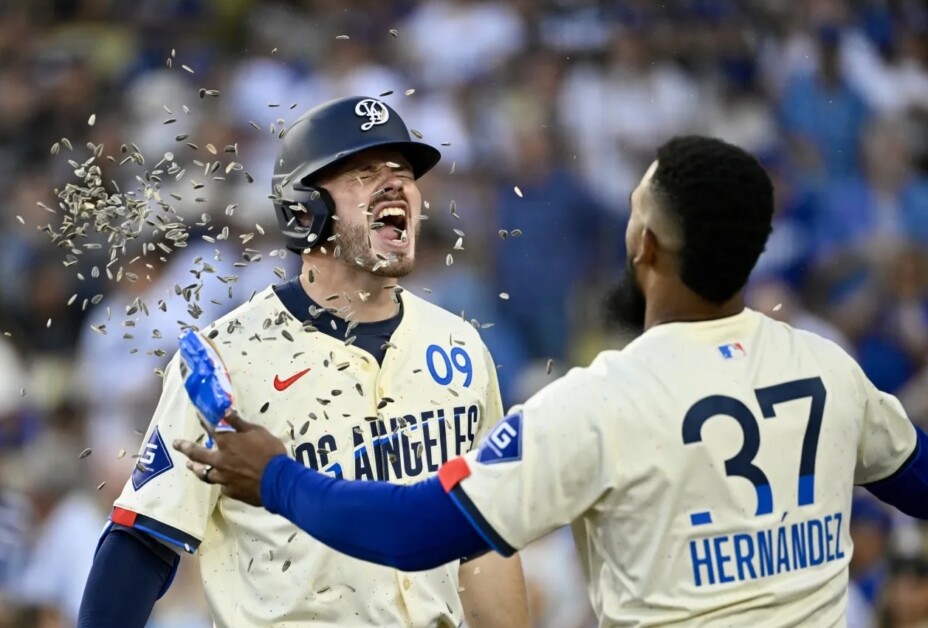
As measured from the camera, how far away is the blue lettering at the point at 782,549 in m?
3.04

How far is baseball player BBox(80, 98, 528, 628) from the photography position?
3816mm

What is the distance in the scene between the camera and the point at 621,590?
10.1ft

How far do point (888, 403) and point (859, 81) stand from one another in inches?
232

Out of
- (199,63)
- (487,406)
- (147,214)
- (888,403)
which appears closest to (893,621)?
(487,406)

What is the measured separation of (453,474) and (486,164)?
17.9ft

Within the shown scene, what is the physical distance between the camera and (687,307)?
3158 mm

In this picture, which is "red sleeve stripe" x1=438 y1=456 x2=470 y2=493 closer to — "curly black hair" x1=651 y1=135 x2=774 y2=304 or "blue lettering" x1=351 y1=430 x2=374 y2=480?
"curly black hair" x1=651 y1=135 x2=774 y2=304

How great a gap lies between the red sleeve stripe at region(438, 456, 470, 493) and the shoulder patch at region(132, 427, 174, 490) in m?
1.05

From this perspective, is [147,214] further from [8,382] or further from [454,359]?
[8,382]

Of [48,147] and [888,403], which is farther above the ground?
[48,147]

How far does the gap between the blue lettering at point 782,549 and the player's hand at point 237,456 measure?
40.9 inches

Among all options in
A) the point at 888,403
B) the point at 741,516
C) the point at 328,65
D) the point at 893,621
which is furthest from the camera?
the point at 328,65

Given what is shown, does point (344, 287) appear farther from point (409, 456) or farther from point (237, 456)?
point (237, 456)

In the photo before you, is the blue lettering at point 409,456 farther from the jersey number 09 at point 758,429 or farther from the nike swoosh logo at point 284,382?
the jersey number 09 at point 758,429
